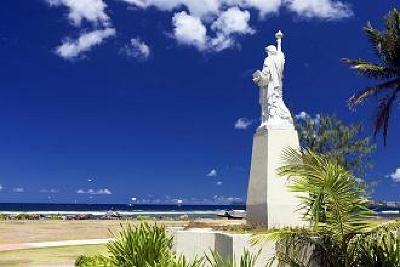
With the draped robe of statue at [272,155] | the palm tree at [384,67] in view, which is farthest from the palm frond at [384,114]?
the draped robe of statue at [272,155]

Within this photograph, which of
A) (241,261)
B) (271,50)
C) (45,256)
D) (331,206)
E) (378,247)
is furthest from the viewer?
(45,256)

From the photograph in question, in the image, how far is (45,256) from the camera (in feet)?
75.0

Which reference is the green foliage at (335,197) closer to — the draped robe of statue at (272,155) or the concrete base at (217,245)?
the concrete base at (217,245)

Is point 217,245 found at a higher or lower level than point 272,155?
lower

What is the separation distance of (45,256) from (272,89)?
38.8 feet

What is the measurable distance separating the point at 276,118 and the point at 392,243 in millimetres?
7501

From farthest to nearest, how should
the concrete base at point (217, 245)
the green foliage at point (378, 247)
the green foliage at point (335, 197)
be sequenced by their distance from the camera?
the concrete base at point (217, 245) < the green foliage at point (335, 197) < the green foliage at point (378, 247)

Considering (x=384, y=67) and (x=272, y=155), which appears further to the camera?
(x=384, y=67)

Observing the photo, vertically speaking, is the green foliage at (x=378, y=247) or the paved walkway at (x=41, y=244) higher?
the green foliage at (x=378, y=247)

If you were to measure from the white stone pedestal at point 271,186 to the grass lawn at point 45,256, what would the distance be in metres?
6.45

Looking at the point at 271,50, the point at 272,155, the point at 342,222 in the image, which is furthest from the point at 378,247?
the point at 271,50

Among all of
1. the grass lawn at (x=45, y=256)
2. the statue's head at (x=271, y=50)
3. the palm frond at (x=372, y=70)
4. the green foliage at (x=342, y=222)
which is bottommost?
the grass lawn at (x=45, y=256)

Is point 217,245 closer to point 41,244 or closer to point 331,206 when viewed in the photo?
point 331,206

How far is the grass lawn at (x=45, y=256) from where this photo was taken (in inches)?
810
